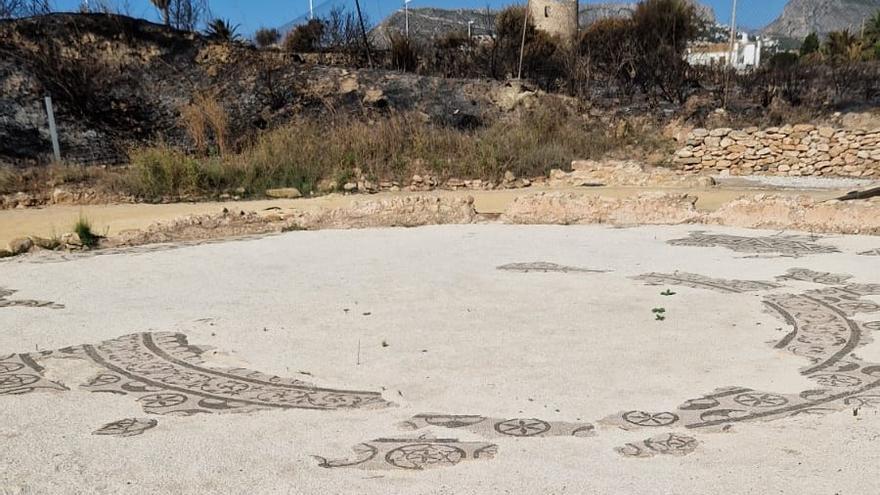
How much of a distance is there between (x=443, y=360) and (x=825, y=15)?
35.5 metres

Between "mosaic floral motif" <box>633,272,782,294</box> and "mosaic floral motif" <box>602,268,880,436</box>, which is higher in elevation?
"mosaic floral motif" <box>602,268,880,436</box>

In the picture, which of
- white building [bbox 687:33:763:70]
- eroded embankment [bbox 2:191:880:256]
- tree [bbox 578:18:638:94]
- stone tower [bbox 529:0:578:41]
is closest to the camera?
eroded embankment [bbox 2:191:880:256]

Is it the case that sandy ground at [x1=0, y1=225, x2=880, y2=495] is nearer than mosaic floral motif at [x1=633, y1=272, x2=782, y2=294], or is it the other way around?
sandy ground at [x1=0, y1=225, x2=880, y2=495]

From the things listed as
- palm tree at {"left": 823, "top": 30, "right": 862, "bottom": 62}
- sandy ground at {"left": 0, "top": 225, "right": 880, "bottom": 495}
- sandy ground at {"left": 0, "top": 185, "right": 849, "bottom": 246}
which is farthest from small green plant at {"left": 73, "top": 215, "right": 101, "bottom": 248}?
palm tree at {"left": 823, "top": 30, "right": 862, "bottom": 62}

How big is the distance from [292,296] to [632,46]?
584 inches

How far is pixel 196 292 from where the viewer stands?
5.29 metres

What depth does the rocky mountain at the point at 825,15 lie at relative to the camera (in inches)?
1214

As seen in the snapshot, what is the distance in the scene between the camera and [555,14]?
2534 centimetres

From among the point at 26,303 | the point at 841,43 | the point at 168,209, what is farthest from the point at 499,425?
the point at 841,43

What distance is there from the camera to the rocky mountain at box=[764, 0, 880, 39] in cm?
3083

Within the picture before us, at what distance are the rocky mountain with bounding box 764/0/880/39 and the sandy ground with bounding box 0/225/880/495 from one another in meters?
28.1

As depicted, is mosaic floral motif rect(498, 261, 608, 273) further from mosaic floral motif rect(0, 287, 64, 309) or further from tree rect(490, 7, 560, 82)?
tree rect(490, 7, 560, 82)

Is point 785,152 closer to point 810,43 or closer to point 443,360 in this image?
point 443,360

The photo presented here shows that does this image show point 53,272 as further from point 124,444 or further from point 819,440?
point 819,440
